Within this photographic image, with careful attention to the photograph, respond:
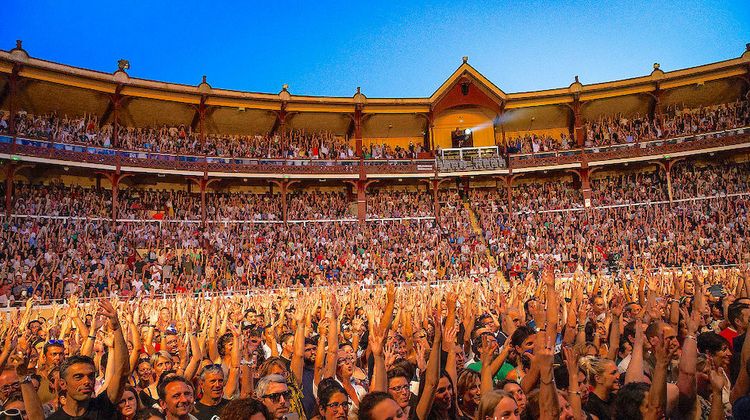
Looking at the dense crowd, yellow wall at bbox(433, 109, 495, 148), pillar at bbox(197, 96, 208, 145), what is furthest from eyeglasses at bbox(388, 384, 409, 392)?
yellow wall at bbox(433, 109, 495, 148)

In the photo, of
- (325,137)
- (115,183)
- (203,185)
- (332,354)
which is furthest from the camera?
(325,137)

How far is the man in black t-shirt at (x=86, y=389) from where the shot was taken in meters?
4.11

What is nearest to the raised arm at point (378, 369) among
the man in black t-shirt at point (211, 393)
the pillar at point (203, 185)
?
the man in black t-shirt at point (211, 393)

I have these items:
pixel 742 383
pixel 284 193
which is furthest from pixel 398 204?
pixel 742 383

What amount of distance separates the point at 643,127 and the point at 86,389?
113 ft

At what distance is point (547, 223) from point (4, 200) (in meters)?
→ 25.7

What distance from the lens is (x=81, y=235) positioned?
76.1ft

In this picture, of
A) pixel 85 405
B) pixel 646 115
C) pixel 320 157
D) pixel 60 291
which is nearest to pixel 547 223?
pixel 646 115

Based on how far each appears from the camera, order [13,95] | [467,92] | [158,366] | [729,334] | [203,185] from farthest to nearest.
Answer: [467,92] < [203,185] < [13,95] < [729,334] < [158,366]

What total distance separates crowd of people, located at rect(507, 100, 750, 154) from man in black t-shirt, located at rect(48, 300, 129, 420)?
30.4 m

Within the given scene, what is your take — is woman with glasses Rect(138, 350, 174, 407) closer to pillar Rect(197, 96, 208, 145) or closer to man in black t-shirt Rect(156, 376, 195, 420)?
man in black t-shirt Rect(156, 376, 195, 420)

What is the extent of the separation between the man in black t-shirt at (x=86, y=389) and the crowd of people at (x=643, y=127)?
30.4 meters

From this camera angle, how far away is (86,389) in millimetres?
4141

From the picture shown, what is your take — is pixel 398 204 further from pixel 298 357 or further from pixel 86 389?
pixel 86 389
